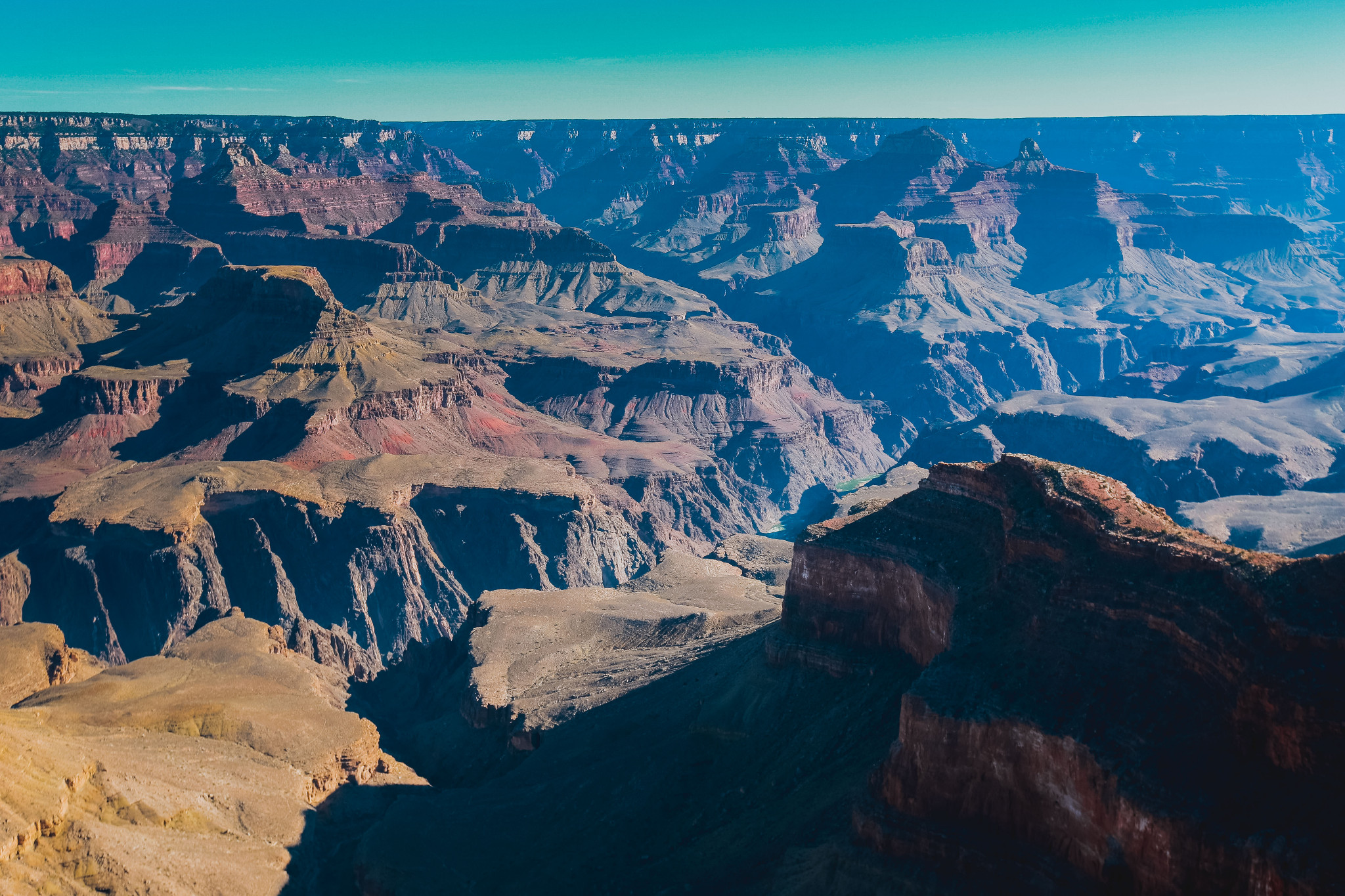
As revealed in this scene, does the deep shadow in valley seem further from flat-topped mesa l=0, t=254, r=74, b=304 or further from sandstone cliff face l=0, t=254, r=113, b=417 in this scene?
flat-topped mesa l=0, t=254, r=74, b=304

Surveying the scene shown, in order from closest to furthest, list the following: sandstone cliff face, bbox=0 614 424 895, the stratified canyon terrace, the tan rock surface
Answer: the stratified canyon terrace, sandstone cliff face, bbox=0 614 424 895, the tan rock surface

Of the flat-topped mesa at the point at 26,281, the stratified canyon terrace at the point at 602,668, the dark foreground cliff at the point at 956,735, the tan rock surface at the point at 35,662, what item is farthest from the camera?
the flat-topped mesa at the point at 26,281

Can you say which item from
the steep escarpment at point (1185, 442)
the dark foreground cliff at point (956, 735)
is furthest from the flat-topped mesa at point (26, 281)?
the steep escarpment at point (1185, 442)

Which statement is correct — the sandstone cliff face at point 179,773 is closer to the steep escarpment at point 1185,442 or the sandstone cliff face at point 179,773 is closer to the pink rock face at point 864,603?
the pink rock face at point 864,603

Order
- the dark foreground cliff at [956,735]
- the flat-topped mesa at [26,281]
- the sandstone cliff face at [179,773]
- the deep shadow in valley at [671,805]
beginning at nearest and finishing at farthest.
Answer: the dark foreground cliff at [956,735] < the deep shadow in valley at [671,805] < the sandstone cliff face at [179,773] < the flat-topped mesa at [26,281]

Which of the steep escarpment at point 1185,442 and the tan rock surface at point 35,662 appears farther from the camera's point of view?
the steep escarpment at point 1185,442

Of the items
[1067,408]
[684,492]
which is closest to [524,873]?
[684,492]

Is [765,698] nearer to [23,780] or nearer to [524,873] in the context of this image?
[524,873]

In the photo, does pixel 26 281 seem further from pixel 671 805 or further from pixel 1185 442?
pixel 1185 442

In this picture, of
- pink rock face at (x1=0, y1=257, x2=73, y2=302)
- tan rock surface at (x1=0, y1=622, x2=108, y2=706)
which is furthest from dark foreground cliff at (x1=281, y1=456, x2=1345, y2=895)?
pink rock face at (x1=0, y1=257, x2=73, y2=302)
